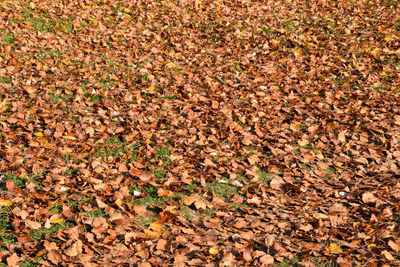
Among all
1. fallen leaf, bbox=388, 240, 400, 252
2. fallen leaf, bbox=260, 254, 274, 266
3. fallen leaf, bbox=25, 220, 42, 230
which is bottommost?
fallen leaf, bbox=25, 220, 42, 230

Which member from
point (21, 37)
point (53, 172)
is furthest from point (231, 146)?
point (21, 37)

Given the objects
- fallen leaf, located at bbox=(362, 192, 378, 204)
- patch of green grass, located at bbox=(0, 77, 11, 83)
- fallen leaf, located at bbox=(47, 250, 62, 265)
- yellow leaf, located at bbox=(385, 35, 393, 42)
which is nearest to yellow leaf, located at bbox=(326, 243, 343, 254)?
fallen leaf, located at bbox=(362, 192, 378, 204)

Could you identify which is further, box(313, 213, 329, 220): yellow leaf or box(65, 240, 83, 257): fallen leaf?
box(313, 213, 329, 220): yellow leaf

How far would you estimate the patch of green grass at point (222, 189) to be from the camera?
4.16 metres

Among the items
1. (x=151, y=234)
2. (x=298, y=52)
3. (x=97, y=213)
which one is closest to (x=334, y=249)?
(x=151, y=234)

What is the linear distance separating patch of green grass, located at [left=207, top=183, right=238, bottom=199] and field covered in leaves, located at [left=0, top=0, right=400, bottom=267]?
1 centimetres

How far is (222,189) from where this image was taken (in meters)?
4.23

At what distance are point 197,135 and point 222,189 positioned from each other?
3.36 feet

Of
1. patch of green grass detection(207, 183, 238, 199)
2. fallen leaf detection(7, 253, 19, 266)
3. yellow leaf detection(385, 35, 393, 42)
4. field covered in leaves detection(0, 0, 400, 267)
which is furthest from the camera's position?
yellow leaf detection(385, 35, 393, 42)

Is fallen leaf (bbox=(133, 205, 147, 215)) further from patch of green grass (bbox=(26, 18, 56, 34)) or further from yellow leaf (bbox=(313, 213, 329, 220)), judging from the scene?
patch of green grass (bbox=(26, 18, 56, 34))

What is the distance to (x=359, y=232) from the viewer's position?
11.5ft

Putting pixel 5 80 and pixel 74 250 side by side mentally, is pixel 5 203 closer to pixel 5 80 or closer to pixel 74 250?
pixel 74 250

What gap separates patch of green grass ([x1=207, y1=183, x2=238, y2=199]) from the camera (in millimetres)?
4156

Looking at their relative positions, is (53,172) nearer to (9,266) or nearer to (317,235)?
(9,266)
